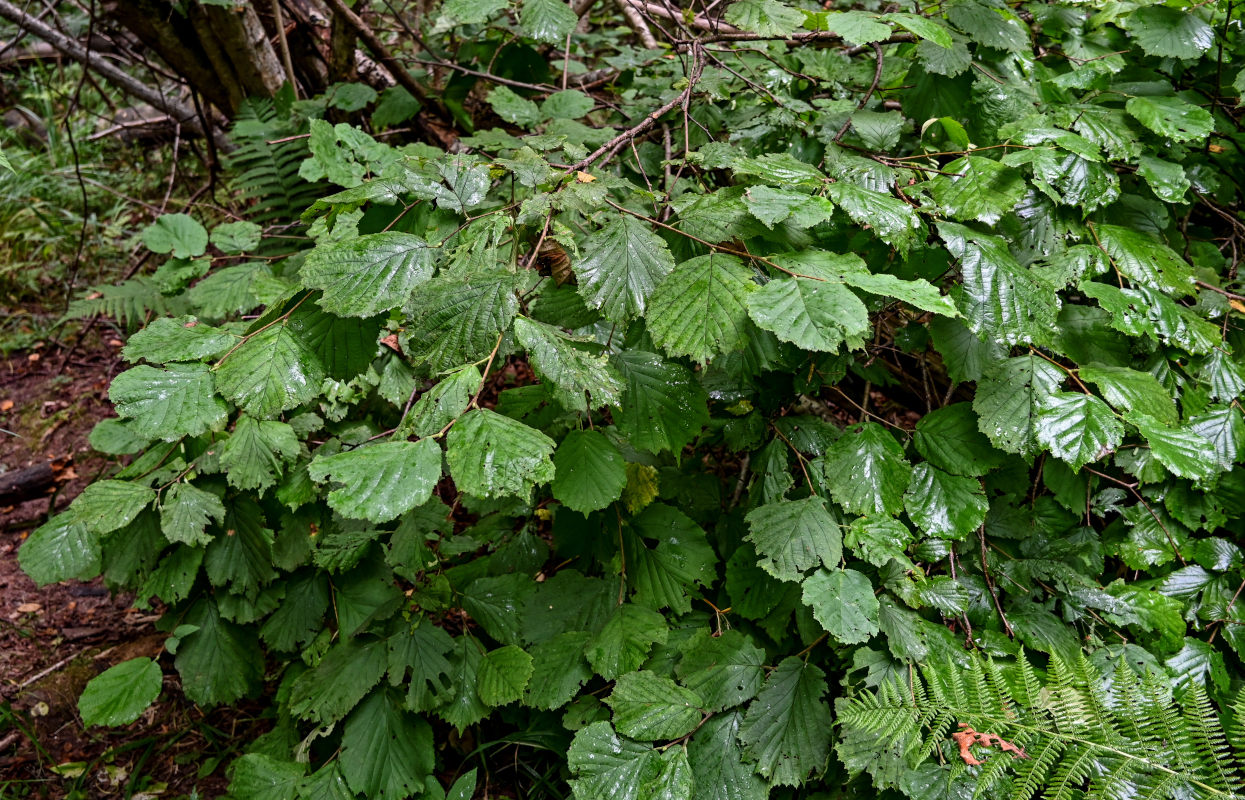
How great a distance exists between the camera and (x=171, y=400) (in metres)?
1.16

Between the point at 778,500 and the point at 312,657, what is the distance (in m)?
1.42

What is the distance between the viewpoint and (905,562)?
4.93 ft

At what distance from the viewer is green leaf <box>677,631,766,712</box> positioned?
157cm

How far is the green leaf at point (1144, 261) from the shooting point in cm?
166

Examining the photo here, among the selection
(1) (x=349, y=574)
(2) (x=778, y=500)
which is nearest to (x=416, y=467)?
(2) (x=778, y=500)

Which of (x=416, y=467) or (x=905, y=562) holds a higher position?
(x=416, y=467)

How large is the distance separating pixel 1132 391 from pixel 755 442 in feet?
2.61

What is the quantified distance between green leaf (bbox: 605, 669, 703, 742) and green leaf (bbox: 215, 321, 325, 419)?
0.89 m

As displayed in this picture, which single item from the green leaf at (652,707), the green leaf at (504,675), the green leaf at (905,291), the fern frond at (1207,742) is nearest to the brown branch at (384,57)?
the green leaf at (504,675)

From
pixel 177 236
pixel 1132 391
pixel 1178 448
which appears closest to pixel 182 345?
pixel 177 236

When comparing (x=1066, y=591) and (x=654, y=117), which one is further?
(x=1066, y=591)

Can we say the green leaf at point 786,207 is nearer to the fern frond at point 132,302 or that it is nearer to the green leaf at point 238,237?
the green leaf at point 238,237

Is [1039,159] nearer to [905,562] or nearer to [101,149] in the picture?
[905,562]

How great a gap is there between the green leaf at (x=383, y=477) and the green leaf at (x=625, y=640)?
0.82 metres
